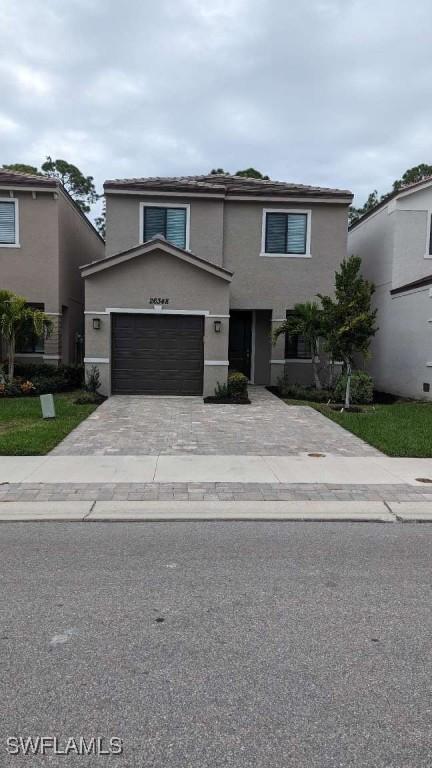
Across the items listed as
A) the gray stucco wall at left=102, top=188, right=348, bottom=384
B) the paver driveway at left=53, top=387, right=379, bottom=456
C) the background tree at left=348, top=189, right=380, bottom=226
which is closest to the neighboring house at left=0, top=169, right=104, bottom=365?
the gray stucco wall at left=102, top=188, right=348, bottom=384

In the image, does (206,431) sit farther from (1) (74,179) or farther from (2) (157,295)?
(1) (74,179)

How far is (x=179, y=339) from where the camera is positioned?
15812mm

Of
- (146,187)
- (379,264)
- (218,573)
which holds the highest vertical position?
(146,187)

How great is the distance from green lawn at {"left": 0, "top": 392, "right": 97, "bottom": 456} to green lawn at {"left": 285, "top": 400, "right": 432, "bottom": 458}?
5.73 metres

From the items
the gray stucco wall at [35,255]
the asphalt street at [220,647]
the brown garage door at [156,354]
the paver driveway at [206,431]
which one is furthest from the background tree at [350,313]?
the asphalt street at [220,647]

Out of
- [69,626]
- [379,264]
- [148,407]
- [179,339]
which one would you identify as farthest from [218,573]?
[379,264]

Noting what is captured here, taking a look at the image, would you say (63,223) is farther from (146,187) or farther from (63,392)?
(63,392)

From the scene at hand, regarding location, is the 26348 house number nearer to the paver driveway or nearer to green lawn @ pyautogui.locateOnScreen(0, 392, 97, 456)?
the paver driveway

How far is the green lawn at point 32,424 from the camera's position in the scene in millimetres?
9000

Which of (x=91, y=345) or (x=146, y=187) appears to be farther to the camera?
(x=146, y=187)

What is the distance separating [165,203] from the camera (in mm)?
17891

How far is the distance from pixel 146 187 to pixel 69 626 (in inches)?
632

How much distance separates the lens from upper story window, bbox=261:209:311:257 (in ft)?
60.0

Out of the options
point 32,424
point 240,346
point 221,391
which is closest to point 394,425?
point 221,391
